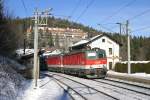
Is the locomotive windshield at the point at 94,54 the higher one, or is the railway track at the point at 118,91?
the locomotive windshield at the point at 94,54

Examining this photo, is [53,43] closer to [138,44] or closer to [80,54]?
[138,44]

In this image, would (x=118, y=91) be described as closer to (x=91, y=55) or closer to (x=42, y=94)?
(x=42, y=94)

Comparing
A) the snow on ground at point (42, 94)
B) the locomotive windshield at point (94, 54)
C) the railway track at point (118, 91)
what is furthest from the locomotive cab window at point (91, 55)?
the snow on ground at point (42, 94)

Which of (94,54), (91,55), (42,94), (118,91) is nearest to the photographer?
(42,94)

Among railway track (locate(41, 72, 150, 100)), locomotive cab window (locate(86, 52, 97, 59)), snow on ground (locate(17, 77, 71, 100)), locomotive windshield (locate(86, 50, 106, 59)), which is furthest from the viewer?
locomotive windshield (locate(86, 50, 106, 59))

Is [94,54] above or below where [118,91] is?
above

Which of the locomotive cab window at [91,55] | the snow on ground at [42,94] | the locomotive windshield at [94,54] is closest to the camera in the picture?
the snow on ground at [42,94]

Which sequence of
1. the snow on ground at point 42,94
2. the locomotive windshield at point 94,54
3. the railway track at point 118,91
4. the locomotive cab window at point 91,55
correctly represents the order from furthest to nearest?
the locomotive windshield at point 94,54
the locomotive cab window at point 91,55
the railway track at point 118,91
the snow on ground at point 42,94

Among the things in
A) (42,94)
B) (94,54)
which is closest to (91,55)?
(94,54)

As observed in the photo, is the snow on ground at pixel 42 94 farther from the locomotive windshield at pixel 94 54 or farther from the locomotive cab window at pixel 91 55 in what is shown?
the locomotive windshield at pixel 94 54

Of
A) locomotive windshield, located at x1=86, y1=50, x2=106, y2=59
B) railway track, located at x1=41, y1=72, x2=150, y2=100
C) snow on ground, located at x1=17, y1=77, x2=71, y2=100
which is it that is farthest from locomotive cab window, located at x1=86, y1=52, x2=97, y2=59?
snow on ground, located at x1=17, y1=77, x2=71, y2=100

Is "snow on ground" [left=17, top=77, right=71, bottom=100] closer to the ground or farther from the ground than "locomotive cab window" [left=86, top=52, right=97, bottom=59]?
closer to the ground

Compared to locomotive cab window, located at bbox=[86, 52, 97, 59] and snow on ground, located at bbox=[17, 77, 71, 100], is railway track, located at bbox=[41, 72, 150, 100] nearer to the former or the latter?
snow on ground, located at bbox=[17, 77, 71, 100]

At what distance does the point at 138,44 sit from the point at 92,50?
397 feet
